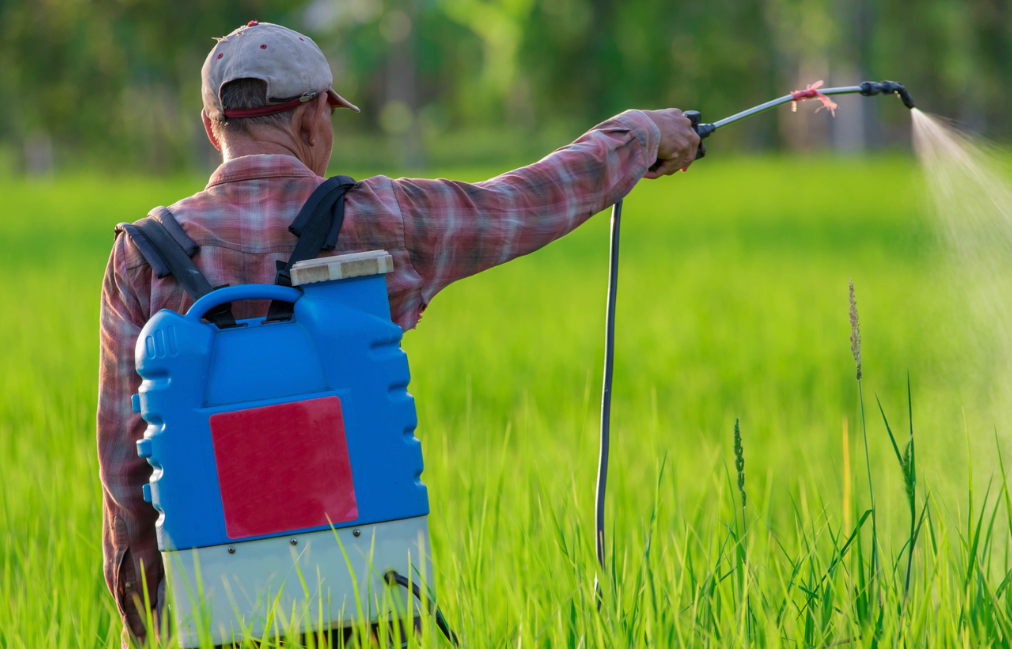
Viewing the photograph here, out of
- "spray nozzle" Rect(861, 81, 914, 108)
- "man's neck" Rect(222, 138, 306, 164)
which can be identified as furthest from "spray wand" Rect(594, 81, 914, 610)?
"man's neck" Rect(222, 138, 306, 164)

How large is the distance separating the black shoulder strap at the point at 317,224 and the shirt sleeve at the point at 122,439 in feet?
0.79

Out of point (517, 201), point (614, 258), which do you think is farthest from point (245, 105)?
point (614, 258)

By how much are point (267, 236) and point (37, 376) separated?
338cm

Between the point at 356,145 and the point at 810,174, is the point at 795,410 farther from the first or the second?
the point at 356,145

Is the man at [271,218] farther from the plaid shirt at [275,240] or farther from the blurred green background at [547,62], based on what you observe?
the blurred green background at [547,62]

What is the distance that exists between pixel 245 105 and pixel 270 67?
0.09 meters

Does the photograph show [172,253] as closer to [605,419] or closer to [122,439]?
[122,439]

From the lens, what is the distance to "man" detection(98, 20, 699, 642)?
1430 millimetres

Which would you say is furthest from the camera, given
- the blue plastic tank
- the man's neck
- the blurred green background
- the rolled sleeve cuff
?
the blurred green background

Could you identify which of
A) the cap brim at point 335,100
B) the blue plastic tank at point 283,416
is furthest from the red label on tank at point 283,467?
the cap brim at point 335,100

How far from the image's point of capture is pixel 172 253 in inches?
54.2

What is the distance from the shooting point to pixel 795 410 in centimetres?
372

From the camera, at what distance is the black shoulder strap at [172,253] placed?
1.36 meters

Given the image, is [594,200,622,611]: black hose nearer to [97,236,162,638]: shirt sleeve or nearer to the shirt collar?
the shirt collar
